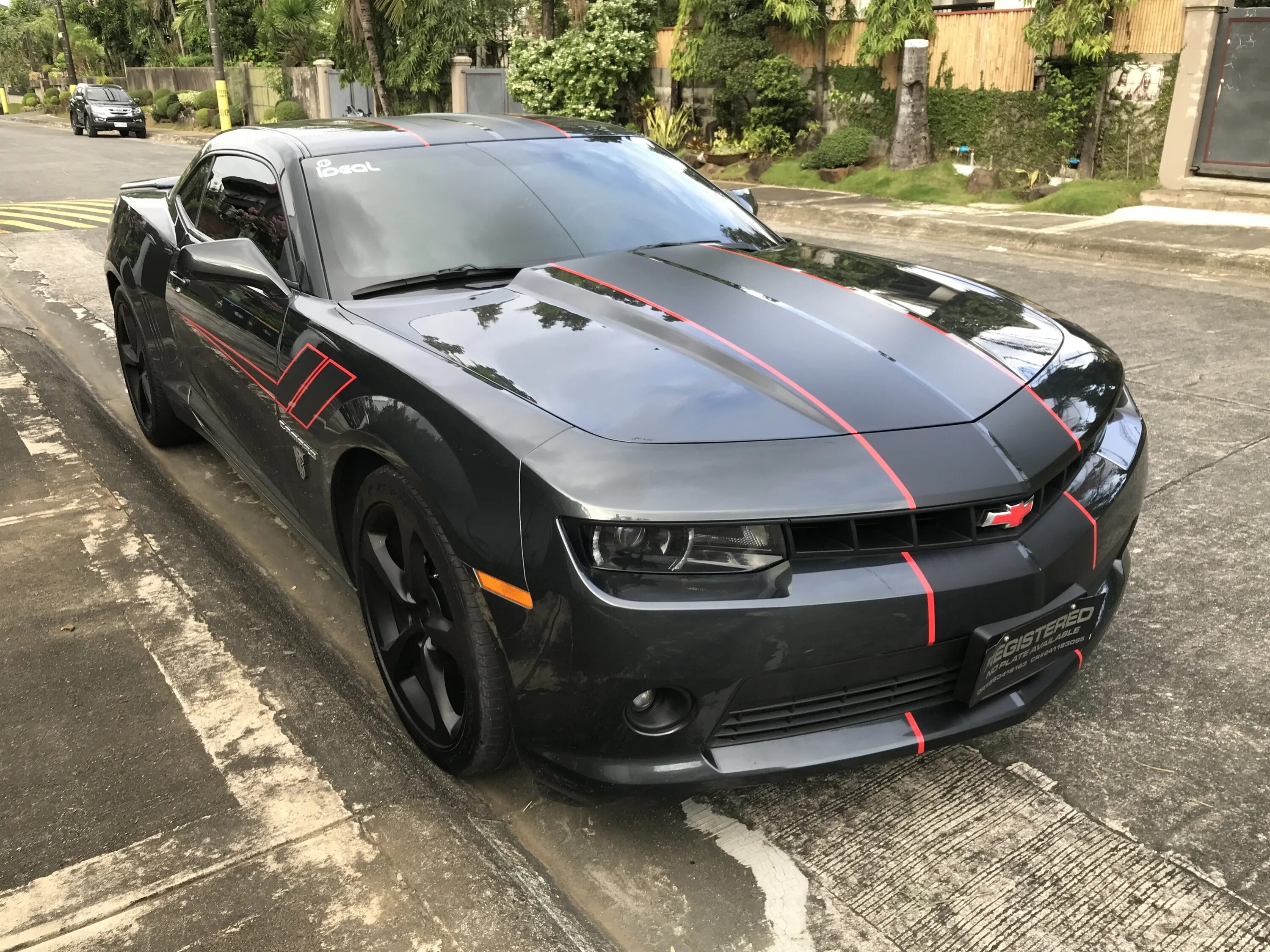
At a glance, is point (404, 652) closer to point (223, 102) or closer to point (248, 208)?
point (248, 208)

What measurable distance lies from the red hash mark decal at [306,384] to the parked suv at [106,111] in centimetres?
3234

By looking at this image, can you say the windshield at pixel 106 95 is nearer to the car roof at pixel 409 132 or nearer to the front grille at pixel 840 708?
the car roof at pixel 409 132

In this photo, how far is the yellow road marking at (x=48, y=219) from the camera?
11875 millimetres

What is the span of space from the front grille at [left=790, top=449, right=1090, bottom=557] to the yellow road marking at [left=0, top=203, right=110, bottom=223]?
485 inches

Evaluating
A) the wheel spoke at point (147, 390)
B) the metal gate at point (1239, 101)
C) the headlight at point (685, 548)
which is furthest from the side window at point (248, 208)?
the metal gate at point (1239, 101)

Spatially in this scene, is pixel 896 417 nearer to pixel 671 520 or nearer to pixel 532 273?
pixel 671 520

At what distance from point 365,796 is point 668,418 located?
47.0 inches

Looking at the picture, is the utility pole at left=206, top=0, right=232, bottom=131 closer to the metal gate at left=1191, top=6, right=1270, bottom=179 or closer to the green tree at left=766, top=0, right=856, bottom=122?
the green tree at left=766, top=0, right=856, bottom=122

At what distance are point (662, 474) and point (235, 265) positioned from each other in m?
1.70

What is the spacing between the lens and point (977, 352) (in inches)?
98.4

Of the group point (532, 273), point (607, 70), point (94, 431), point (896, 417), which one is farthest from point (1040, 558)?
point (607, 70)

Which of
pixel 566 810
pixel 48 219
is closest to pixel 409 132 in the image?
pixel 566 810

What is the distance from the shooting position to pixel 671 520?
1.90 meters

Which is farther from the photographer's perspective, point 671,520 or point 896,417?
point 896,417
